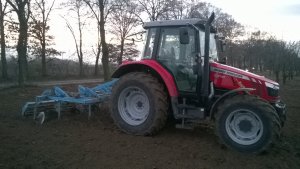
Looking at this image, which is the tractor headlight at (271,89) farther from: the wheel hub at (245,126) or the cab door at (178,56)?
Result: the cab door at (178,56)

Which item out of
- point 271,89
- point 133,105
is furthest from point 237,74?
point 133,105

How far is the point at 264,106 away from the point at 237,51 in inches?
1362

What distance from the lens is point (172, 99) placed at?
6203mm

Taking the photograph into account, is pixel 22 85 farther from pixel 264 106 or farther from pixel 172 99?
pixel 264 106

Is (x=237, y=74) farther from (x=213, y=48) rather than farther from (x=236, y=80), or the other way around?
(x=213, y=48)

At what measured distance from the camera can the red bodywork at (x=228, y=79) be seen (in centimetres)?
583

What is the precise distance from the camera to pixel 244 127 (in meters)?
5.48

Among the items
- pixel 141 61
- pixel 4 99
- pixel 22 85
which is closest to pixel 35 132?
pixel 141 61

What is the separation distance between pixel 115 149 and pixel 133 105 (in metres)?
1.47

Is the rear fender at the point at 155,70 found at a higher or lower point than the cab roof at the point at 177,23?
lower

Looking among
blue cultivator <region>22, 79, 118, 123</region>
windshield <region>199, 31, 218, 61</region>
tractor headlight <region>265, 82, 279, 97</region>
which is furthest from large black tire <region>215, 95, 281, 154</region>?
blue cultivator <region>22, 79, 118, 123</region>

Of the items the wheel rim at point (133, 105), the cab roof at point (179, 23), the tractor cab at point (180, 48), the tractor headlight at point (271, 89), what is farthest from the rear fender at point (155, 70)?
the tractor headlight at point (271, 89)

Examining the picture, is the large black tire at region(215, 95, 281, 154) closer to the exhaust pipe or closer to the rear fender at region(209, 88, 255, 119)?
the rear fender at region(209, 88, 255, 119)

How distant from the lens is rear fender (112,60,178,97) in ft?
20.4
